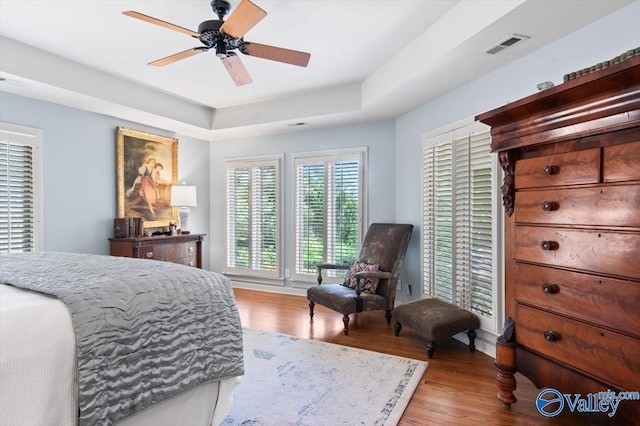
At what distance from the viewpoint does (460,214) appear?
3.49 metres

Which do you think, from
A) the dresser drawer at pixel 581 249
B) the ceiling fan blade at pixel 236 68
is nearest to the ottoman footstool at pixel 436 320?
the dresser drawer at pixel 581 249

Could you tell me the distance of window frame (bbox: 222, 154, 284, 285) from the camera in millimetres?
5465

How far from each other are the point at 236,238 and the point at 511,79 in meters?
4.42

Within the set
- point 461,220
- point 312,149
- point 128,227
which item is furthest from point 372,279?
point 128,227

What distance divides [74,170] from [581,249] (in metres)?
4.75

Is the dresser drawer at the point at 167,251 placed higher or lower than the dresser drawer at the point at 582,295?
lower

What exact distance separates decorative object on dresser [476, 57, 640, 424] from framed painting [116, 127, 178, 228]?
433 centimetres

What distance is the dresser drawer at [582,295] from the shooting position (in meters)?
1.39

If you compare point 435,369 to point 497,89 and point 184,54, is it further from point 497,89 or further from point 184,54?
point 184,54

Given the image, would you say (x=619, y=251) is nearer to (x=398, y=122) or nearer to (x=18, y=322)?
(x=18, y=322)

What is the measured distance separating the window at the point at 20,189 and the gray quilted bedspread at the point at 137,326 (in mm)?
2137

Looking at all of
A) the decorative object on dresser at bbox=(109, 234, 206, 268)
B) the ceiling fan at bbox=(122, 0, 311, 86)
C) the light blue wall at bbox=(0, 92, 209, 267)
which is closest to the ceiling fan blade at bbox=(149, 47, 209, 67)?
the ceiling fan at bbox=(122, 0, 311, 86)

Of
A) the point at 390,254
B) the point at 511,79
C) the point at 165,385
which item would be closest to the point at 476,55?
the point at 511,79
